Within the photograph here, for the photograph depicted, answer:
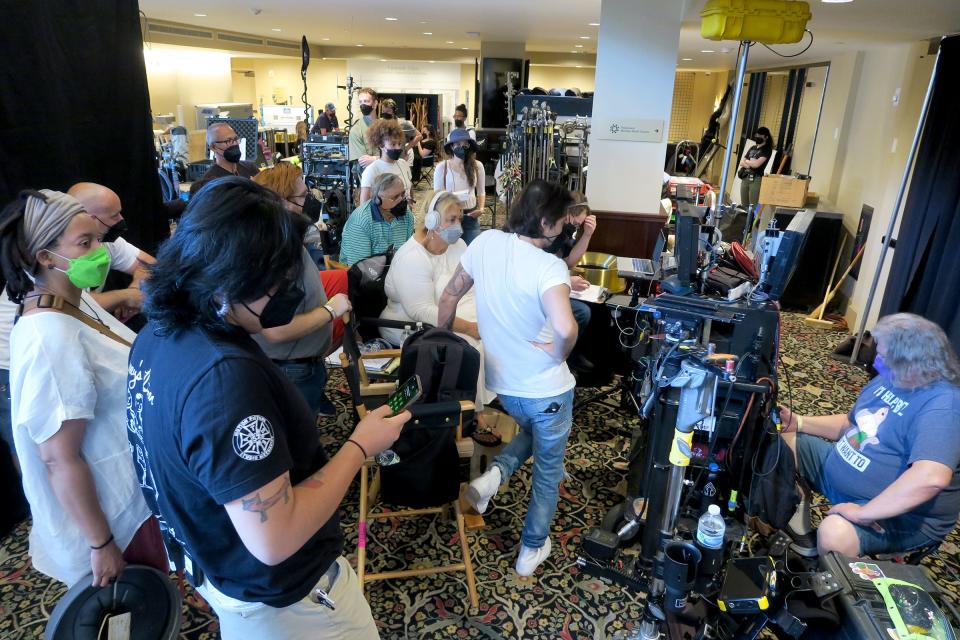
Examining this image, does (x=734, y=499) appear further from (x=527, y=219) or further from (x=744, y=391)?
(x=527, y=219)

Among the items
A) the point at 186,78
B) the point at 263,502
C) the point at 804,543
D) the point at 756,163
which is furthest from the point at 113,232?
the point at 186,78

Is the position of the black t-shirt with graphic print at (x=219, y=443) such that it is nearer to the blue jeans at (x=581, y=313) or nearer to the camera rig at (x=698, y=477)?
the camera rig at (x=698, y=477)

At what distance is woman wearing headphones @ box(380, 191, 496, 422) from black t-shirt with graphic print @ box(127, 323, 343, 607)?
1576mm

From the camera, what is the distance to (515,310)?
200cm

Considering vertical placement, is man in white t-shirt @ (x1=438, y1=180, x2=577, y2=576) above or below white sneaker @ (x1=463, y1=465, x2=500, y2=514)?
above

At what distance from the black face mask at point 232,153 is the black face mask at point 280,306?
2.66 meters

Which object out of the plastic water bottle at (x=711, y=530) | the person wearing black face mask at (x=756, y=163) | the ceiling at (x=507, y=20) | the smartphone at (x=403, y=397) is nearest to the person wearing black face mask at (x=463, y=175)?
A: the ceiling at (x=507, y=20)

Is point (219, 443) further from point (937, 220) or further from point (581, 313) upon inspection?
point (937, 220)

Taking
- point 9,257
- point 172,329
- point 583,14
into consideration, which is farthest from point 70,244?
point 583,14

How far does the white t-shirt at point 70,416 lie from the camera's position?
137cm

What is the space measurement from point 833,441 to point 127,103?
3.59 m

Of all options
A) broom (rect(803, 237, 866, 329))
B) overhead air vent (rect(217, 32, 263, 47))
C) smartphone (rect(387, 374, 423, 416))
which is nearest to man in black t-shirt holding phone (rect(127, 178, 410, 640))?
smartphone (rect(387, 374, 423, 416))

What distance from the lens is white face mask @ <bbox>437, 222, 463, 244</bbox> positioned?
8.81 ft

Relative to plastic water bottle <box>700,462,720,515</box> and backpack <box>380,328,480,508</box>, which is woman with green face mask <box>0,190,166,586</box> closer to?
backpack <box>380,328,480,508</box>
